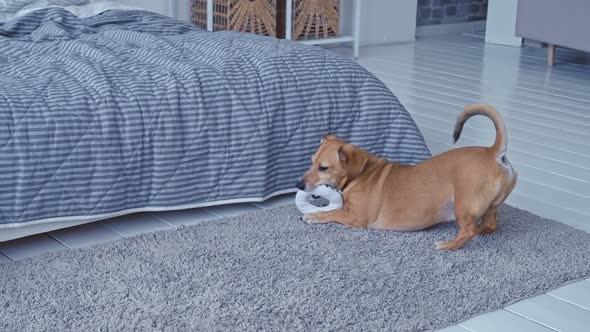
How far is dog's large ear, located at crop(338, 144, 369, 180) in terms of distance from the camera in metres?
2.66

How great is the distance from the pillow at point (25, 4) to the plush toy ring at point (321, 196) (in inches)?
68.6

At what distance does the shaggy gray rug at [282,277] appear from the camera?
2086mm

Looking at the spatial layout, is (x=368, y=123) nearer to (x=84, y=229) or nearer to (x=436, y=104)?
(x=84, y=229)

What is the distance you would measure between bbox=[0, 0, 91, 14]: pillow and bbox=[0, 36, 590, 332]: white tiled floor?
1472mm

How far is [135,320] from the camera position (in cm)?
205

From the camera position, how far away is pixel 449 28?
697 centimetres

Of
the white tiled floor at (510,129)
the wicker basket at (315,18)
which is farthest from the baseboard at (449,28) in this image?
the wicker basket at (315,18)

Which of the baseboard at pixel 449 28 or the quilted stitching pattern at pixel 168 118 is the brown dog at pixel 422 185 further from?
the baseboard at pixel 449 28

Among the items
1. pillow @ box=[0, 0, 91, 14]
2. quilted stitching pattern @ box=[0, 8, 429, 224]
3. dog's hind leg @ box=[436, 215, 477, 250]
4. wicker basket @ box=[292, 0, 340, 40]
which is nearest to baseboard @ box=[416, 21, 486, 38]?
wicker basket @ box=[292, 0, 340, 40]

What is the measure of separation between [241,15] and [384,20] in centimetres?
148

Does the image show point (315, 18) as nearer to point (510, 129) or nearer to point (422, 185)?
point (510, 129)

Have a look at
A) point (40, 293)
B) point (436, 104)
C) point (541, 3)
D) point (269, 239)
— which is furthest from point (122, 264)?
point (541, 3)

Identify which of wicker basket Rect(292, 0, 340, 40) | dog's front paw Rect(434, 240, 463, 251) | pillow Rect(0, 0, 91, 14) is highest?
pillow Rect(0, 0, 91, 14)

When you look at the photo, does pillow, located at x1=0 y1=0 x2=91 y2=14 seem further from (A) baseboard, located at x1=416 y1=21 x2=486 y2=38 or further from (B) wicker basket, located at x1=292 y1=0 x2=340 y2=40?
(A) baseboard, located at x1=416 y1=21 x2=486 y2=38
